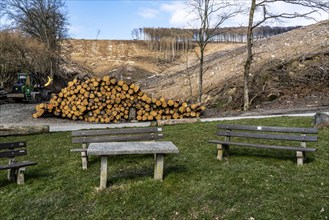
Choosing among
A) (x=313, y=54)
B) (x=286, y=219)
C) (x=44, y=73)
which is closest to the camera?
(x=286, y=219)

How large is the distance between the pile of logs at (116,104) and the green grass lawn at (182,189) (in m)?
7.56

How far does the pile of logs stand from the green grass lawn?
7556 millimetres

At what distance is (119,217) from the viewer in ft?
15.0

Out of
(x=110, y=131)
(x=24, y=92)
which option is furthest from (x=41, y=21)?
(x=110, y=131)

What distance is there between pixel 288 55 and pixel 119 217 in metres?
21.1

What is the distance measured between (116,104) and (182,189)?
1019 cm

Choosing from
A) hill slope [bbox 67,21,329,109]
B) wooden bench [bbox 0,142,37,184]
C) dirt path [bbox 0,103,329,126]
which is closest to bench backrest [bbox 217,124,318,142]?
wooden bench [bbox 0,142,37,184]

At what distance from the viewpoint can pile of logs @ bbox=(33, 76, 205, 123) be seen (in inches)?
593

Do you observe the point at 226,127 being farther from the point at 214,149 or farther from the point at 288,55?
the point at 288,55

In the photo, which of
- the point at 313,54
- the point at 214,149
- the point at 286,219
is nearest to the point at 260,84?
the point at 313,54

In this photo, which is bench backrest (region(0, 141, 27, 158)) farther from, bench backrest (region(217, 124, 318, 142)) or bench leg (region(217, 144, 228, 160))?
bench backrest (region(217, 124, 318, 142))

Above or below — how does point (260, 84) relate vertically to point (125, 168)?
above

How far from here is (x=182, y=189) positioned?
17.4 ft

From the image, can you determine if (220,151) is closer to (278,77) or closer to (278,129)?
(278,129)
